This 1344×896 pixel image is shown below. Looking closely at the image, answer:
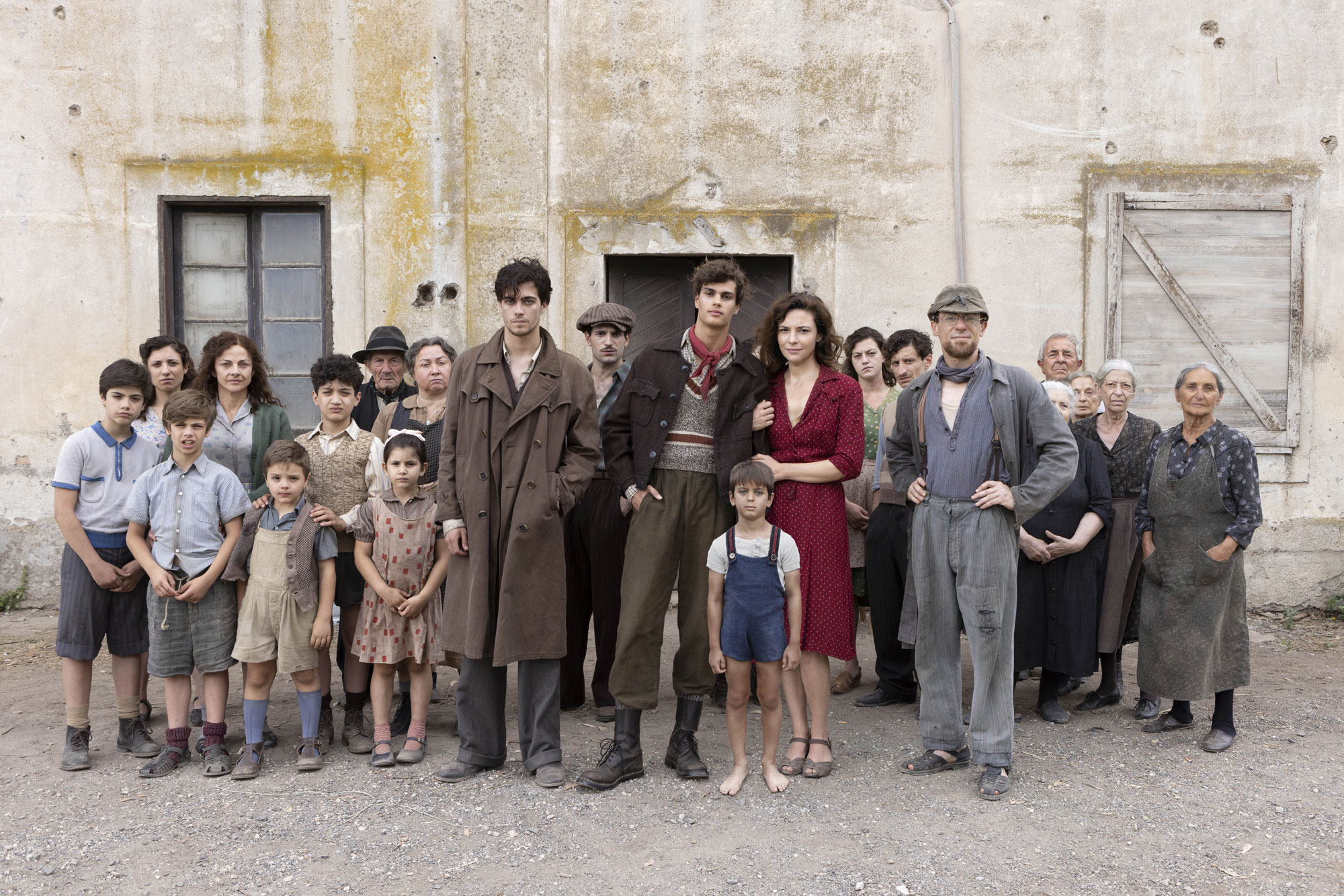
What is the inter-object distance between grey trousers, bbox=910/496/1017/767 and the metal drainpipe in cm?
342

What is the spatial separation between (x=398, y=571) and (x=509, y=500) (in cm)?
65

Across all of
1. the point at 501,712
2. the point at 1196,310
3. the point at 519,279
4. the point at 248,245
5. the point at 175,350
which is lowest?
the point at 501,712

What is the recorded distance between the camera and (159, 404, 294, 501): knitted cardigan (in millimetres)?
4340

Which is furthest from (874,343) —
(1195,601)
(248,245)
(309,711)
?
(248,245)

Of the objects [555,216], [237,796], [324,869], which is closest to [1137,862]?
[324,869]

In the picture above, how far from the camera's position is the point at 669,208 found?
22.4 ft

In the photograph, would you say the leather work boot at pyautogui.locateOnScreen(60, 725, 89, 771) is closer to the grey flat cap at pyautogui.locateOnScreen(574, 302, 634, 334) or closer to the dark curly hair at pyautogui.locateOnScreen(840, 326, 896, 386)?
the grey flat cap at pyautogui.locateOnScreen(574, 302, 634, 334)

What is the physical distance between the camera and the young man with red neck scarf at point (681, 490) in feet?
12.8

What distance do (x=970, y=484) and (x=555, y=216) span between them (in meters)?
3.97

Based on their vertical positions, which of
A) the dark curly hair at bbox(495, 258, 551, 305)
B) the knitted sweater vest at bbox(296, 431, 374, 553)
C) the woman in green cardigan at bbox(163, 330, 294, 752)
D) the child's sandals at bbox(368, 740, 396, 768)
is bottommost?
the child's sandals at bbox(368, 740, 396, 768)

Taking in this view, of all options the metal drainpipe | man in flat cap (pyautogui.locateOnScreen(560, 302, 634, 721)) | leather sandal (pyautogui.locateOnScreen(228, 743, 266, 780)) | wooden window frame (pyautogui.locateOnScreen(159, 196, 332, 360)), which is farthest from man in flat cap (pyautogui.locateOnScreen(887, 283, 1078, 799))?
wooden window frame (pyautogui.locateOnScreen(159, 196, 332, 360))

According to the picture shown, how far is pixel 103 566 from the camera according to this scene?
4.09 m

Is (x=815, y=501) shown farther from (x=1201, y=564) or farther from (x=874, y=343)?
(x=1201, y=564)

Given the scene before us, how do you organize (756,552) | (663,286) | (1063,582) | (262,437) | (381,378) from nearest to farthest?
(756,552)
(262,437)
(1063,582)
(381,378)
(663,286)
